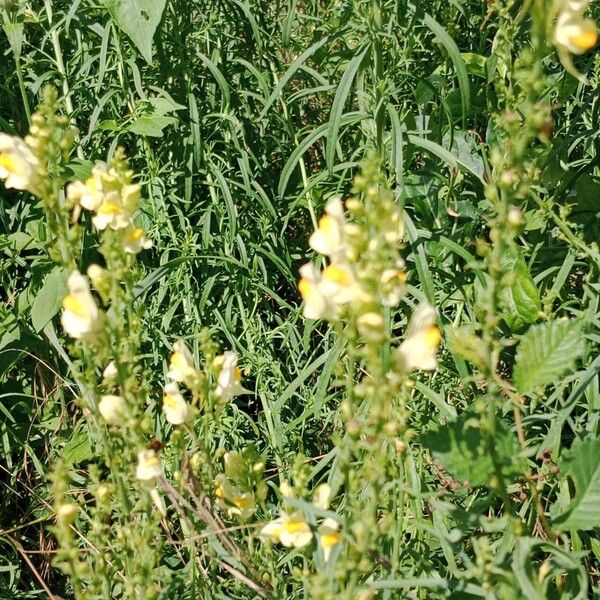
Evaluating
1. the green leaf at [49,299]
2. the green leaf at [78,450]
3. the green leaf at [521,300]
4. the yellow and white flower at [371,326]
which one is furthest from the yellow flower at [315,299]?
the green leaf at [78,450]

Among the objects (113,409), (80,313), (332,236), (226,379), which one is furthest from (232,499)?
(332,236)

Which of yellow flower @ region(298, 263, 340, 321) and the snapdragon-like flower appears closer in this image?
yellow flower @ region(298, 263, 340, 321)

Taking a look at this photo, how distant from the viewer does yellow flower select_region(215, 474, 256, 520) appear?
6.46ft

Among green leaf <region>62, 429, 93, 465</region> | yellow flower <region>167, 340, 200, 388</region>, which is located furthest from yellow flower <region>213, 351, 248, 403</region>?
green leaf <region>62, 429, 93, 465</region>

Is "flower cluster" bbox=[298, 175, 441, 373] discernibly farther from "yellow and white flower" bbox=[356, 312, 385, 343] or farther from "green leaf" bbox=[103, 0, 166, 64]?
"green leaf" bbox=[103, 0, 166, 64]

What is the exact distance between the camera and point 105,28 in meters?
3.03

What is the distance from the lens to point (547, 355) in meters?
1.68

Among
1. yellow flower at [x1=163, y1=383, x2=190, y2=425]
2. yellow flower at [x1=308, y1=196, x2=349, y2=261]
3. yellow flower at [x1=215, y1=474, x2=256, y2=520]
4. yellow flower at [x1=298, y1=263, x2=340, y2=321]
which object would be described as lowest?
yellow flower at [x1=215, y1=474, x2=256, y2=520]

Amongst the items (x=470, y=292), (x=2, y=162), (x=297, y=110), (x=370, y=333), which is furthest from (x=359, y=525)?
(x=297, y=110)

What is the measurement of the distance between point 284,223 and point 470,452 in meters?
1.61

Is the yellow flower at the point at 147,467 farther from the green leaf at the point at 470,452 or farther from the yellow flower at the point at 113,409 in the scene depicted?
the green leaf at the point at 470,452

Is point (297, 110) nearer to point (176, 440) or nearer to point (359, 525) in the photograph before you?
point (176, 440)

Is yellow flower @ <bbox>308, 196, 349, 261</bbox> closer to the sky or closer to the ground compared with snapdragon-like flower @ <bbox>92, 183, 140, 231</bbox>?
closer to the sky

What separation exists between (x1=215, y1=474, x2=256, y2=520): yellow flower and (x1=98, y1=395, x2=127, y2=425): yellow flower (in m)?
0.36
